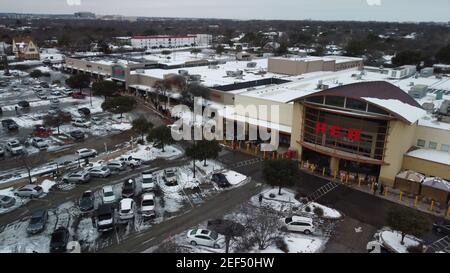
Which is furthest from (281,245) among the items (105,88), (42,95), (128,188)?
(42,95)

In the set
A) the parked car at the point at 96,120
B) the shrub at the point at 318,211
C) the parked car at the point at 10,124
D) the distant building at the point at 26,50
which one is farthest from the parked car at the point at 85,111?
the distant building at the point at 26,50

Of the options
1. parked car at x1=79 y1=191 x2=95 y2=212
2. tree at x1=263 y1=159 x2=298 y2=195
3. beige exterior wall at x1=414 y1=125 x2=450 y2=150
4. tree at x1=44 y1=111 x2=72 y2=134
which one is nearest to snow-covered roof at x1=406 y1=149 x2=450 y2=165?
beige exterior wall at x1=414 y1=125 x2=450 y2=150

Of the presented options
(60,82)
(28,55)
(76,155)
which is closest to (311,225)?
(76,155)

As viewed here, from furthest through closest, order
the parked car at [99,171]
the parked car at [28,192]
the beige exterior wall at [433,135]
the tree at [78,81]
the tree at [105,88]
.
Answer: the tree at [78,81], the tree at [105,88], the parked car at [99,171], the beige exterior wall at [433,135], the parked car at [28,192]

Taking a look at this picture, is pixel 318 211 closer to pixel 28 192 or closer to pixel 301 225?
pixel 301 225

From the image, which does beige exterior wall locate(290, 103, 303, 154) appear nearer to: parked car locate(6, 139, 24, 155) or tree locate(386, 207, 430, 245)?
tree locate(386, 207, 430, 245)

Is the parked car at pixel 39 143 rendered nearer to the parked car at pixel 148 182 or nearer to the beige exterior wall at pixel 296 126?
the parked car at pixel 148 182
